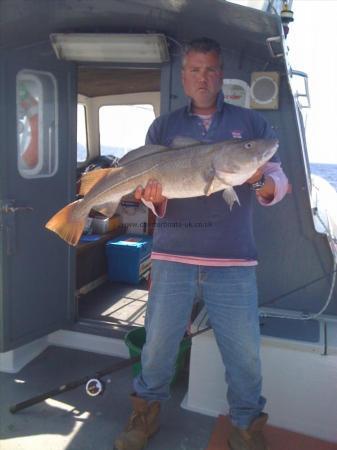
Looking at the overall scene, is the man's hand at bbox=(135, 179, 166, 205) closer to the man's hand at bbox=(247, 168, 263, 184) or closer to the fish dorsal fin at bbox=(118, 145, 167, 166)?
the fish dorsal fin at bbox=(118, 145, 167, 166)

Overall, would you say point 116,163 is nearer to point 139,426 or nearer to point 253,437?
point 139,426

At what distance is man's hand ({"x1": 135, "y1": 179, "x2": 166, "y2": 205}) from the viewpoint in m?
2.58

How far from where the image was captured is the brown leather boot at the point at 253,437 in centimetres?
282

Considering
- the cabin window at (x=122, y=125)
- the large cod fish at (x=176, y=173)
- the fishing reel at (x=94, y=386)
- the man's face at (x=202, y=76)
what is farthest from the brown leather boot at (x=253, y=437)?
the cabin window at (x=122, y=125)

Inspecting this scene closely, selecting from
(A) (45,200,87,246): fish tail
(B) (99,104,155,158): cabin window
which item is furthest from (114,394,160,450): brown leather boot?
(B) (99,104,155,158): cabin window

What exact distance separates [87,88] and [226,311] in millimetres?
5502

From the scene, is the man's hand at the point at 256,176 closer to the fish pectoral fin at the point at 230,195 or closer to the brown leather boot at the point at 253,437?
the fish pectoral fin at the point at 230,195

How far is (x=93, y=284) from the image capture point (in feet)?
20.0

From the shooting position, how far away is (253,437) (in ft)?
9.31

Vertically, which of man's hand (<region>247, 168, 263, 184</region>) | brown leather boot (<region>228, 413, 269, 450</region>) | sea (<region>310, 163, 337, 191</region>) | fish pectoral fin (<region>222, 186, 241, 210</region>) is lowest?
brown leather boot (<region>228, 413, 269, 450</region>)

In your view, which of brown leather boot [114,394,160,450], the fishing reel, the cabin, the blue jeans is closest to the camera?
the blue jeans

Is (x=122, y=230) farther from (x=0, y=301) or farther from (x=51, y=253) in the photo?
(x=0, y=301)

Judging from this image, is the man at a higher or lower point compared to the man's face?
lower

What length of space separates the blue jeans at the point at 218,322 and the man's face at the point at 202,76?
1068 mm
